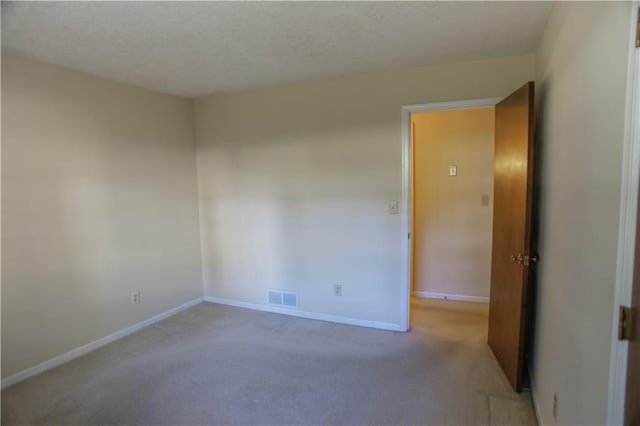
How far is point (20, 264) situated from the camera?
2488mm

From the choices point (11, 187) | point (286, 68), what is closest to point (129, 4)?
point (286, 68)

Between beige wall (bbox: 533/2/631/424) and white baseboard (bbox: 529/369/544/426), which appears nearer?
beige wall (bbox: 533/2/631/424)

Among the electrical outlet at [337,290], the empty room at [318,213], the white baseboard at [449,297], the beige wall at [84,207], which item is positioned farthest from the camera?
the white baseboard at [449,297]

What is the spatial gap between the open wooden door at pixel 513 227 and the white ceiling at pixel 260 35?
1.60 ft

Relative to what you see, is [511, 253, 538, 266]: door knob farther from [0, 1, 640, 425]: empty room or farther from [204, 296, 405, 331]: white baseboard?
[204, 296, 405, 331]: white baseboard

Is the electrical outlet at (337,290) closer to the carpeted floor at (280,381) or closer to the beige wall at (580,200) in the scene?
the carpeted floor at (280,381)

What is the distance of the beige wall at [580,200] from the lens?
1060 mm

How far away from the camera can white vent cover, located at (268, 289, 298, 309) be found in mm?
3650

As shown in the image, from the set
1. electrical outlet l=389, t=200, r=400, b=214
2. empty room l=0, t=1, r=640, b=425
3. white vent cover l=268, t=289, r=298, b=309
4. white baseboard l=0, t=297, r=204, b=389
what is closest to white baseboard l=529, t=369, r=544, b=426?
empty room l=0, t=1, r=640, b=425

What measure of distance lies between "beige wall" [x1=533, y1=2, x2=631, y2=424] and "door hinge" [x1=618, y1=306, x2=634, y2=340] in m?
0.05

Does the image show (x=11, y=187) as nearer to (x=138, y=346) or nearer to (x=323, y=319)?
(x=138, y=346)

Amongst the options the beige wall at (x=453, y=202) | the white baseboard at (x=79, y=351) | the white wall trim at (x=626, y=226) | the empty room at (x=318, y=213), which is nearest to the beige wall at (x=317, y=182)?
the empty room at (x=318, y=213)

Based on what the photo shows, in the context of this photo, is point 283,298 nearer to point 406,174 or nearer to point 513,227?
point 406,174

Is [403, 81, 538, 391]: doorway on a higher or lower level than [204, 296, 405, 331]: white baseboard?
higher
